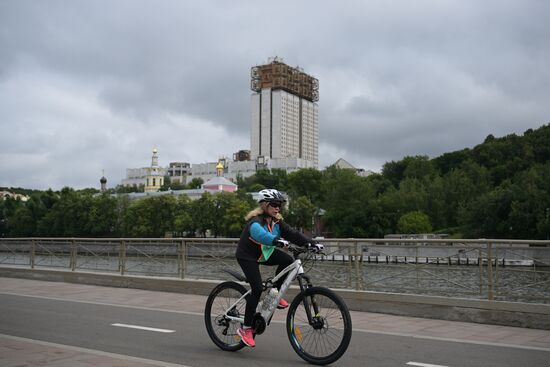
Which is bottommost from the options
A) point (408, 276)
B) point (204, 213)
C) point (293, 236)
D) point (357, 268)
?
point (408, 276)

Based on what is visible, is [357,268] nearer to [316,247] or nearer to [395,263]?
[395,263]

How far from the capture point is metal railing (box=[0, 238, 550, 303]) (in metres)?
Answer: 9.58

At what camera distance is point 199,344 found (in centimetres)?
782

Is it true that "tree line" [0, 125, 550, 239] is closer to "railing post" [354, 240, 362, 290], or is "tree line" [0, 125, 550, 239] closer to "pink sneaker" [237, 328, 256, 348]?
"railing post" [354, 240, 362, 290]

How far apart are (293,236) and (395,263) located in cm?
398

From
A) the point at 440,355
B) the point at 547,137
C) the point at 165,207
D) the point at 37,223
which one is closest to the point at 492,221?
the point at 547,137

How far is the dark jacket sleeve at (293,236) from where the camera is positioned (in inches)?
265

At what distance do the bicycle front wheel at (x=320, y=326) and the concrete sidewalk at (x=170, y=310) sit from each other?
61.6 inches

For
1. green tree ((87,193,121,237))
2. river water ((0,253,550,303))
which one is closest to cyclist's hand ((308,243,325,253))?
river water ((0,253,550,303))

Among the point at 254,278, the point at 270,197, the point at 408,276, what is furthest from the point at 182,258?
the point at 270,197

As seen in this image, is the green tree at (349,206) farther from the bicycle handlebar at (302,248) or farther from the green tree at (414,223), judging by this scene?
the bicycle handlebar at (302,248)

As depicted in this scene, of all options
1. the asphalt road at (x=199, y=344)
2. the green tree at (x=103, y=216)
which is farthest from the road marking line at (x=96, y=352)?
the green tree at (x=103, y=216)

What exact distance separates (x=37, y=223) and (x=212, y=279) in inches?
4028

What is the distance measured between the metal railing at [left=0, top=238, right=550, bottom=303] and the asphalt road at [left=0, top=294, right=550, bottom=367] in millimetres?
1700
